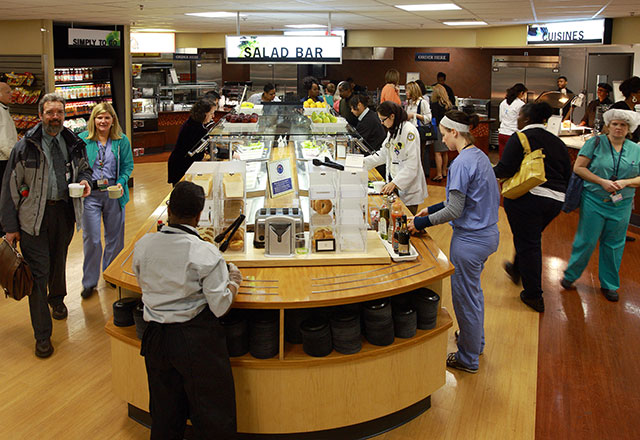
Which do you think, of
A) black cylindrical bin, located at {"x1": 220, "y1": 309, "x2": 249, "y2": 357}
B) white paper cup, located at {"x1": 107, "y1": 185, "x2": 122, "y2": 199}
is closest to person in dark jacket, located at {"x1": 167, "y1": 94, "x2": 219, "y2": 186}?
white paper cup, located at {"x1": 107, "y1": 185, "x2": 122, "y2": 199}

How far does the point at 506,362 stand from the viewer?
4.71 m

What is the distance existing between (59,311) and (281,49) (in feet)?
16.8

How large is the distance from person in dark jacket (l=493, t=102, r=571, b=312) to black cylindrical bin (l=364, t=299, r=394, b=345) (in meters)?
2.35

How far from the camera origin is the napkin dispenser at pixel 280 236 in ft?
12.7

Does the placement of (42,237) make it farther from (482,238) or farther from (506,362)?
(506,362)

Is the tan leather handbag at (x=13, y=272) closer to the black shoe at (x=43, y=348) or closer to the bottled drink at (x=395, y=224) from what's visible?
the black shoe at (x=43, y=348)

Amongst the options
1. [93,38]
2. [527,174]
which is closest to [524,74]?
[93,38]

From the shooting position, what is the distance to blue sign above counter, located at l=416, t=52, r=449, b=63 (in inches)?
614

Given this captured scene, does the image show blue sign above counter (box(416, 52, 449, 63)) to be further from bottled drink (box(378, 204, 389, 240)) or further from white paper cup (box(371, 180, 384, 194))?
bottled drink (box(378, 204, 389, 240))

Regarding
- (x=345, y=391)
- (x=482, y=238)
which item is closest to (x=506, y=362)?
(x=482, y=238)

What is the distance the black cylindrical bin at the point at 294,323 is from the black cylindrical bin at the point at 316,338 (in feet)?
0.28

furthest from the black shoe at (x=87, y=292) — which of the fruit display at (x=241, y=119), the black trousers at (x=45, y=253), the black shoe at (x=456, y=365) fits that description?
the black shoe at (x=456, y=365)

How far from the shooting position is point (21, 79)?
9156 mm

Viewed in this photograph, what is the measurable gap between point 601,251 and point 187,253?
4.44 metres
